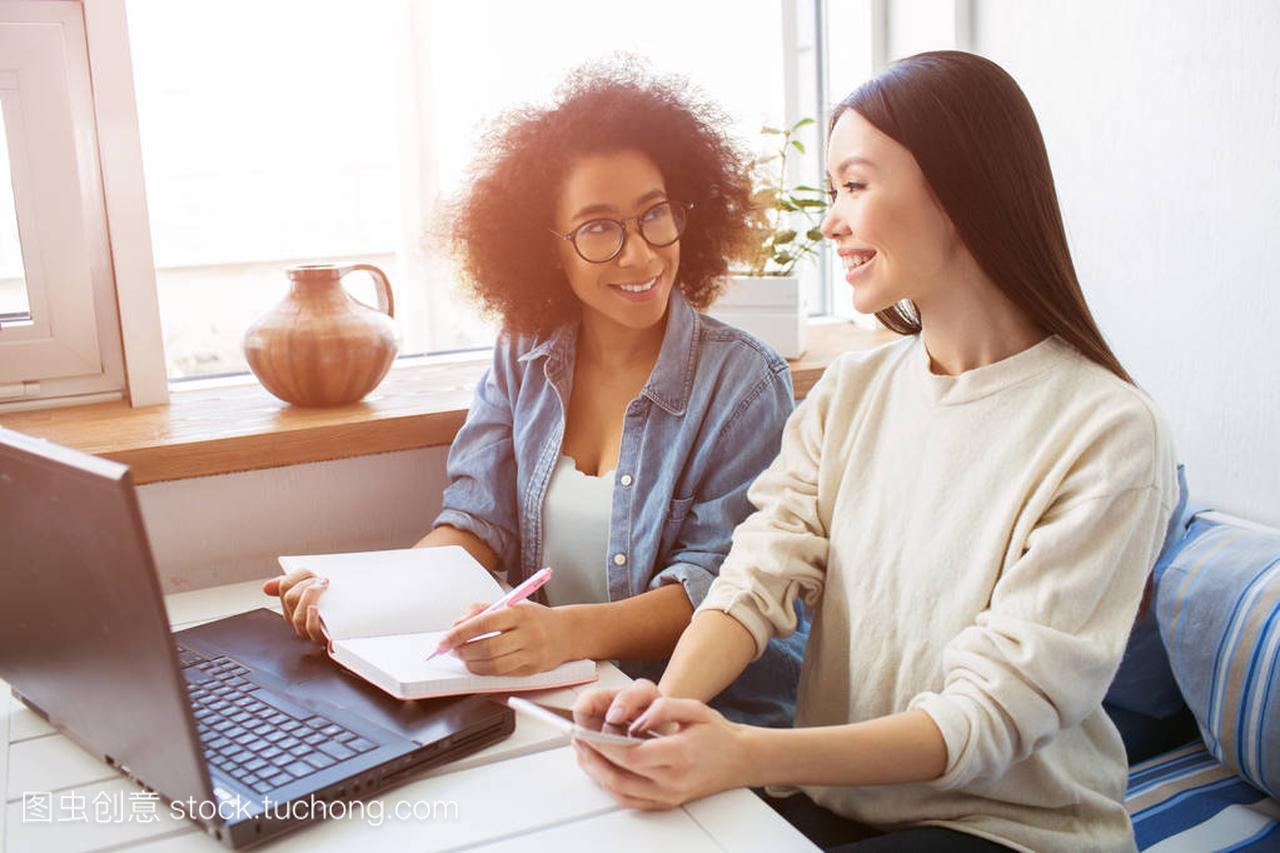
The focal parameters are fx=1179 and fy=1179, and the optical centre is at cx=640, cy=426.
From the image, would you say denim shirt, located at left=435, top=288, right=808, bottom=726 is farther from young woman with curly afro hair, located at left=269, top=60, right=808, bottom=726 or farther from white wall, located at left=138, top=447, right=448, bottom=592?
white wall, located at left=138, top=447, right=448, bottom=592

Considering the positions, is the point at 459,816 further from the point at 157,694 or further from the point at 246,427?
the point at 246,427

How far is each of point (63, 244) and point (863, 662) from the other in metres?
1.27

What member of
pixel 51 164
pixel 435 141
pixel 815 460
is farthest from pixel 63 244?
pixel 815 460

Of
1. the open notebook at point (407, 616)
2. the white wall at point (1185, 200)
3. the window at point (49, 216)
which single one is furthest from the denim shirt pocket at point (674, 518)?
the window at point (49, 216)

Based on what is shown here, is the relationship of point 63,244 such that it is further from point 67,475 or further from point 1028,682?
point 1028,682

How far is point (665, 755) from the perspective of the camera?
877 millimetres

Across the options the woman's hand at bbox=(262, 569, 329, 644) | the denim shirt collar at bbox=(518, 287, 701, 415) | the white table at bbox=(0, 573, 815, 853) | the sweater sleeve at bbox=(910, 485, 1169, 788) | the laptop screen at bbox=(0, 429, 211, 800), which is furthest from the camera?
the denim shirt collar at bbox=(518, 287, 701, 415)

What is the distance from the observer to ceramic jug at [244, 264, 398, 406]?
1637 millimetres

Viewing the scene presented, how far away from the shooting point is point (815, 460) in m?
1.25

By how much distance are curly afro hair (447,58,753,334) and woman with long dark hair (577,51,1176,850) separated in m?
0.37

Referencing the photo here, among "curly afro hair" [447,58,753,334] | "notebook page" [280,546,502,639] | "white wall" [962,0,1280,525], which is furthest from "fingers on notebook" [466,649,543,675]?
"white wall" [962,0,1280,525]

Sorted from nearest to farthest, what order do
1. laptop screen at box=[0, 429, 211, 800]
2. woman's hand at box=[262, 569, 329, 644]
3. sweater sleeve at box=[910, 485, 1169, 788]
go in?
laptop screen at box=[0, 429, 211, 800]
sweater sleeve at box=[910, 485, 1169, 788]
woman's hand at box=[262, 569, 329, 644]

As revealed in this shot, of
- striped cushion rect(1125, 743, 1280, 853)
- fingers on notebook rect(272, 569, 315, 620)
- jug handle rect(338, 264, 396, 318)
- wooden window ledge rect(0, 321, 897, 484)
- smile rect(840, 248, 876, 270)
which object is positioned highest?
smile rect(840, 248, 876, 270)

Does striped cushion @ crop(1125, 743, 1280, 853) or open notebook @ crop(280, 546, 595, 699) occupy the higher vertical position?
open notebook @ crop(280, 546, 595, 699)
